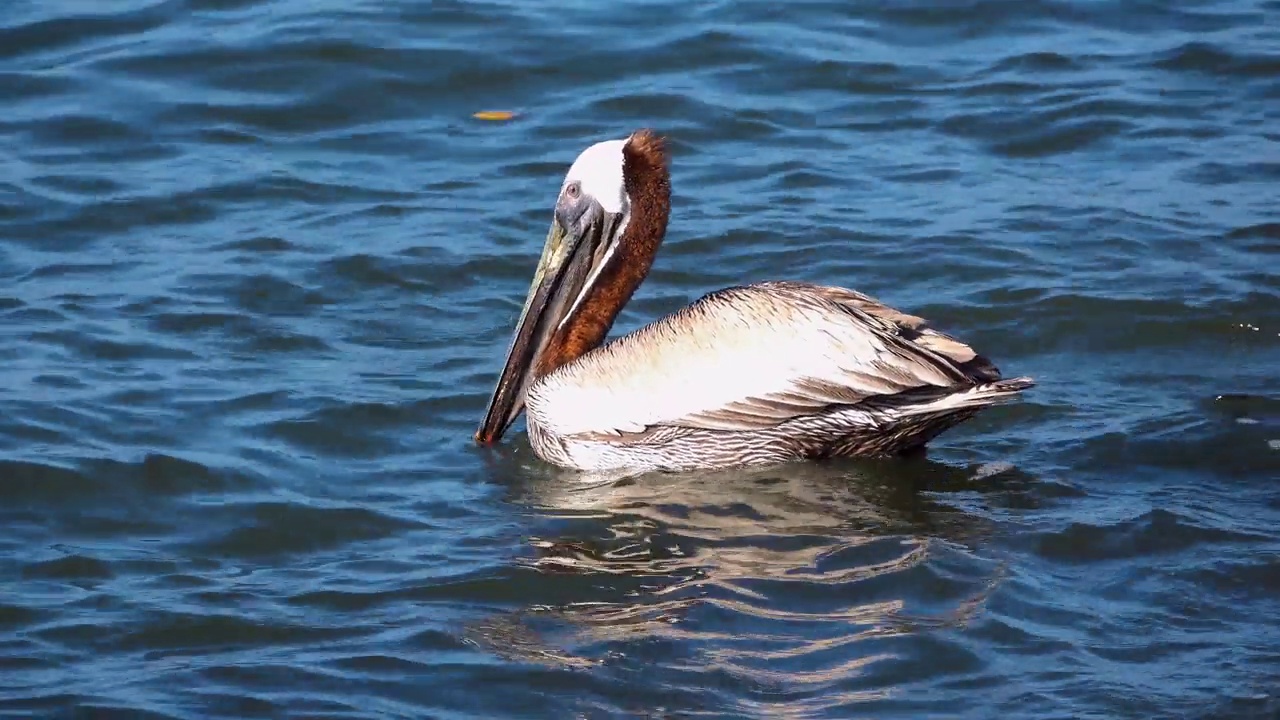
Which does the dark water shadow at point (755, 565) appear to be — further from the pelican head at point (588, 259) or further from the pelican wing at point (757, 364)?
the pelican head at point (588, 259)

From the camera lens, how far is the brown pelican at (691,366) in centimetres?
586

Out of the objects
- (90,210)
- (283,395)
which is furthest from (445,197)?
(283,395)

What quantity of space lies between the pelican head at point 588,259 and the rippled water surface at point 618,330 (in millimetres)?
311

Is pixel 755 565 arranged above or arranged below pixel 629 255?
below

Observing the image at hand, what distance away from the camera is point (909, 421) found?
5941mm

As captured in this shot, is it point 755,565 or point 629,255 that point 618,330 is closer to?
point 629,255

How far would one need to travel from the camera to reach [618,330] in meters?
7.47

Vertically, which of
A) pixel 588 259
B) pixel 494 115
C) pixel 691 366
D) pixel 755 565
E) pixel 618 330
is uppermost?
pixel 494 115

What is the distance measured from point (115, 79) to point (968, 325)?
5313 mm

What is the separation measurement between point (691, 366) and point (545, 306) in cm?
87

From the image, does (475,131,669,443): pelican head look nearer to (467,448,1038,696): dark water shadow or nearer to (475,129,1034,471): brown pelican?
(475,129,1034,471): brown pelican

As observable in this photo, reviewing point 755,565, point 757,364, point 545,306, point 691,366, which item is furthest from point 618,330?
point 755,565

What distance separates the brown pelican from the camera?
19.2ft

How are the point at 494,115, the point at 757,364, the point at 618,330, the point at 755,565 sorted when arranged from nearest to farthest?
1. the point at 755,565
2. the point at 757,364
3. the point at 618,330
4. the point at 494,115
